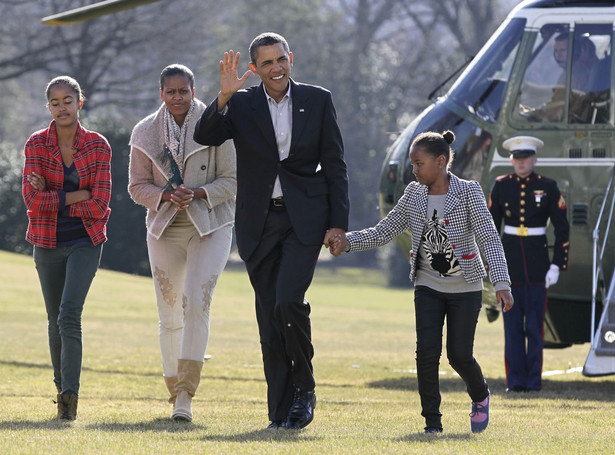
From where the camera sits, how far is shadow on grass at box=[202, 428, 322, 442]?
6621mm

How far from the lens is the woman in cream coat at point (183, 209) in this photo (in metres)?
7.83

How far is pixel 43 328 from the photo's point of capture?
17.5 meters

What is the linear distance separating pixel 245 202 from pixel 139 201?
1.04 m

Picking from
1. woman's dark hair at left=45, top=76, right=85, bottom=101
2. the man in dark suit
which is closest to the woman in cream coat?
woman's dark hair at left=45, top=76, right=85, bottom=101

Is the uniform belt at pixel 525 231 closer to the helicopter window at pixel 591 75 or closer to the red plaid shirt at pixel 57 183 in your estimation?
the helicopter window at pixel 591 75

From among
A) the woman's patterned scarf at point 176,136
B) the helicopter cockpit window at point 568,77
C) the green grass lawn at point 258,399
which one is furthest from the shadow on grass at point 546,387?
the woman's patterned scarf at point 176,136

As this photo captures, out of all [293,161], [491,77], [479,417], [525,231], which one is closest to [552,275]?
[525,231]

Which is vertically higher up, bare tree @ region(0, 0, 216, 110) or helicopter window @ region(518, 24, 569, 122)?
→ bare tree @ region(0, 0, 216, 110)

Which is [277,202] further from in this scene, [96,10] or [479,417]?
[96,10]

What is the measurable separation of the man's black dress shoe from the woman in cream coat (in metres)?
0.76

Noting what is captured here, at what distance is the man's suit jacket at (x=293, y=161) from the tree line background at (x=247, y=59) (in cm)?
2712

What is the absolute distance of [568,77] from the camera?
11.3 metres

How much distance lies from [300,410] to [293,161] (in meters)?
1.33

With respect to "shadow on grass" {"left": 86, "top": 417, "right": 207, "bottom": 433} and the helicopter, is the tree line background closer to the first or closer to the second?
the helicopter
